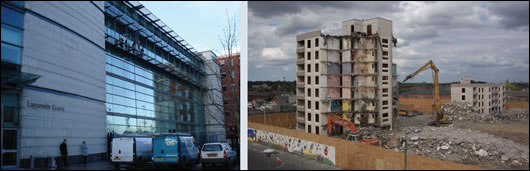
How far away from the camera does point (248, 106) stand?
7.26 m

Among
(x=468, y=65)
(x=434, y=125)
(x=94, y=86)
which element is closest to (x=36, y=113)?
(x=94, y=86)

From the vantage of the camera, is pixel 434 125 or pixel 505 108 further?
Answer: pixel 434 125

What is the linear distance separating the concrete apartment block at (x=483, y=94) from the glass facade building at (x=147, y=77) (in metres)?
4.40

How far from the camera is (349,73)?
5.76 metres

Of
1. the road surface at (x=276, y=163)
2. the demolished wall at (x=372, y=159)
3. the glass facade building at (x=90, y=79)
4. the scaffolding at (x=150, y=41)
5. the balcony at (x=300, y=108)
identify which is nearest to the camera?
the glass facade building at (x=90, y=79)

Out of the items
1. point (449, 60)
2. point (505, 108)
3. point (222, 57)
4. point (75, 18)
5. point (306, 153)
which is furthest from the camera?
point (222, 57)

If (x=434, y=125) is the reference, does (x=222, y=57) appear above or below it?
above

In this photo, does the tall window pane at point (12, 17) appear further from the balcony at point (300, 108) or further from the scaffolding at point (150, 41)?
the balcony at point (300, 108)

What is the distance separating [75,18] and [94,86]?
1.10 metres

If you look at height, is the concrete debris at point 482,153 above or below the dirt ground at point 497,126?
below

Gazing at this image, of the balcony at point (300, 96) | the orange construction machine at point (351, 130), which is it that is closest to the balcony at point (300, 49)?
the balcony at point (300, 96)

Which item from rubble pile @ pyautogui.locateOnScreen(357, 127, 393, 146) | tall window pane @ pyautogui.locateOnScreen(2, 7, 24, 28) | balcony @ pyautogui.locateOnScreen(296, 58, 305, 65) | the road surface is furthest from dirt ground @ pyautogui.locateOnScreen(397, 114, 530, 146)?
tall window pane @ pyautogui.locateOnScreen(2, 7, 24, 28)

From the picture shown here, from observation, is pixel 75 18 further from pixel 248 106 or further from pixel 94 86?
pixel 248 106

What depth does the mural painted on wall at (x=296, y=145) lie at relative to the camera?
6.00 m
